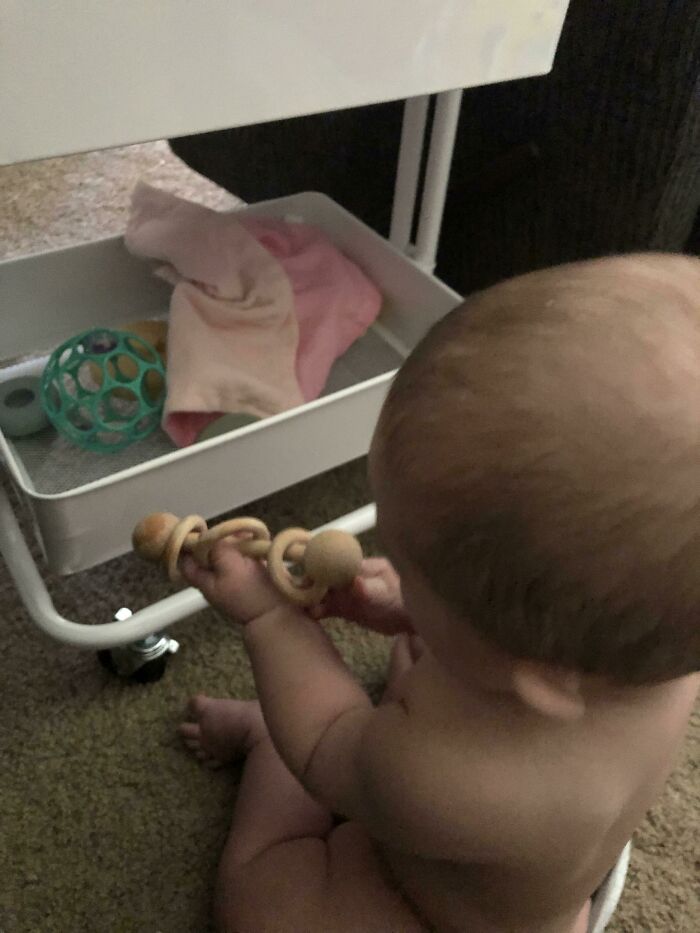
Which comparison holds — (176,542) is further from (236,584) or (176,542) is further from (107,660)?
(107,660)

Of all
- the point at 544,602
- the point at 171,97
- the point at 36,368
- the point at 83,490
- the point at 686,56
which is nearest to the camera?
the point at 544,602

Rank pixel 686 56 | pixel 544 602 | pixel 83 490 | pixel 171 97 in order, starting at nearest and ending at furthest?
pixel 544 602 < pixel 171 97 < pixel 83 490 < pixel 686 56

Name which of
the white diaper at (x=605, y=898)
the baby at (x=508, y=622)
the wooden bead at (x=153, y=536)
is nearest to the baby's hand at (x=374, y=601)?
the baby at (x=508, y=622)

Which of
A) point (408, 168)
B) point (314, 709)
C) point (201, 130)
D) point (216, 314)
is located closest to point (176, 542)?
point (314, 709)

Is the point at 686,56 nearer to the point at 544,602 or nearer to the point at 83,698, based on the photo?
→ the point at 544,602

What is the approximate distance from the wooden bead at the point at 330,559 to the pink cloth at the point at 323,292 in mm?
364

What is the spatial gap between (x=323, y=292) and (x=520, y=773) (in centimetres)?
53

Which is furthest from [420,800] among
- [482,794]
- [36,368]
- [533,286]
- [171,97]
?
[36,368]

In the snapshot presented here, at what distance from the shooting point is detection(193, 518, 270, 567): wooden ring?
1.53 feet

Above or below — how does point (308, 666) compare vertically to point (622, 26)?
below

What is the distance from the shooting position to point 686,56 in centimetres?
67

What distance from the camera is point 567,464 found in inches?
11.9

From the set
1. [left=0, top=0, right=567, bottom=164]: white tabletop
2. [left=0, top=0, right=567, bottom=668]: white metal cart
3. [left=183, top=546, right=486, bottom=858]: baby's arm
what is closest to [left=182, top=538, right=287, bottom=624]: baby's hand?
[left=183, top=546, right=486, bottom=858]: baby's arm

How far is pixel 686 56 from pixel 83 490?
22.2 inches
